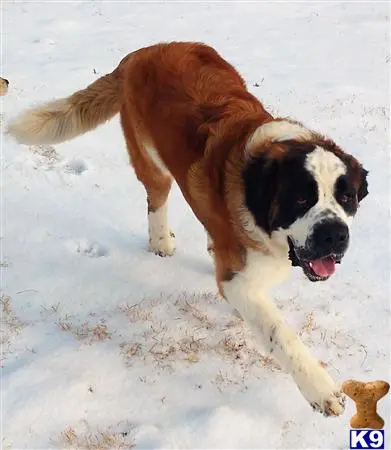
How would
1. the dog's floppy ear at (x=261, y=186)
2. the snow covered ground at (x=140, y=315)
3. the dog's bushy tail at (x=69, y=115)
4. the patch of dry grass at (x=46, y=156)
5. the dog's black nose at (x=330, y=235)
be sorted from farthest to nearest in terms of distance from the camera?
the patch of dry grass at (x=46, y=156), the dog's bushy tail at (x=69, y=115), the snow covered ground at (x=140, y=315), the dog's floppy ear at (x=261, y=186), the dog's black nose at (x=330, y=235)

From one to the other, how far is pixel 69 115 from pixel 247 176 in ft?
5.82

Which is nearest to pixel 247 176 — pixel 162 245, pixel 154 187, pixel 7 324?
pixel 154 187

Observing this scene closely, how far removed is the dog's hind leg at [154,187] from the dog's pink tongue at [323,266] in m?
1.43

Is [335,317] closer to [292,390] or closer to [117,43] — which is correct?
[292,390]

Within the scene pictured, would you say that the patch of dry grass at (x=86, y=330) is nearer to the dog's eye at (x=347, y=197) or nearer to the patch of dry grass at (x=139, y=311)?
the patch of dry grass at (x=139, y=311)

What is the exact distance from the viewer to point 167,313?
3607 millimetres

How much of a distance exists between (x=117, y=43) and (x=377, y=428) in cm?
683

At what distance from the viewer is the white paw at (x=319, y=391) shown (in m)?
2.69

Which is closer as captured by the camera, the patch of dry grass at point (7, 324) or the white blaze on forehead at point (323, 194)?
the white blaze on forehead at point (323, 194)

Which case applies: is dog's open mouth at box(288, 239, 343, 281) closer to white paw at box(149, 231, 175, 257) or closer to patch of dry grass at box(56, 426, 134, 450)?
patch of dry grass at box(56, 426, 134, 450)

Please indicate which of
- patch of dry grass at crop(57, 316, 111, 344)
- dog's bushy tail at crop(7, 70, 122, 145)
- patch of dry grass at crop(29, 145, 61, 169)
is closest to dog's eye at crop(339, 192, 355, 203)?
patch of dry grass at crop(57, 316, 111, 344)

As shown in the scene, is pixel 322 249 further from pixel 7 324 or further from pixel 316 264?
pixel 7 324

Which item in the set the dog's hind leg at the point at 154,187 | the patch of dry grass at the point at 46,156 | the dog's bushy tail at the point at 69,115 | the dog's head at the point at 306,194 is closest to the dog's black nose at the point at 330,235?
the dog's head at the point at 306,194

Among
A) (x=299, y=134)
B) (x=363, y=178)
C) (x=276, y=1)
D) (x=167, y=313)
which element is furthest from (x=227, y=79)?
(x=276, y=1)
